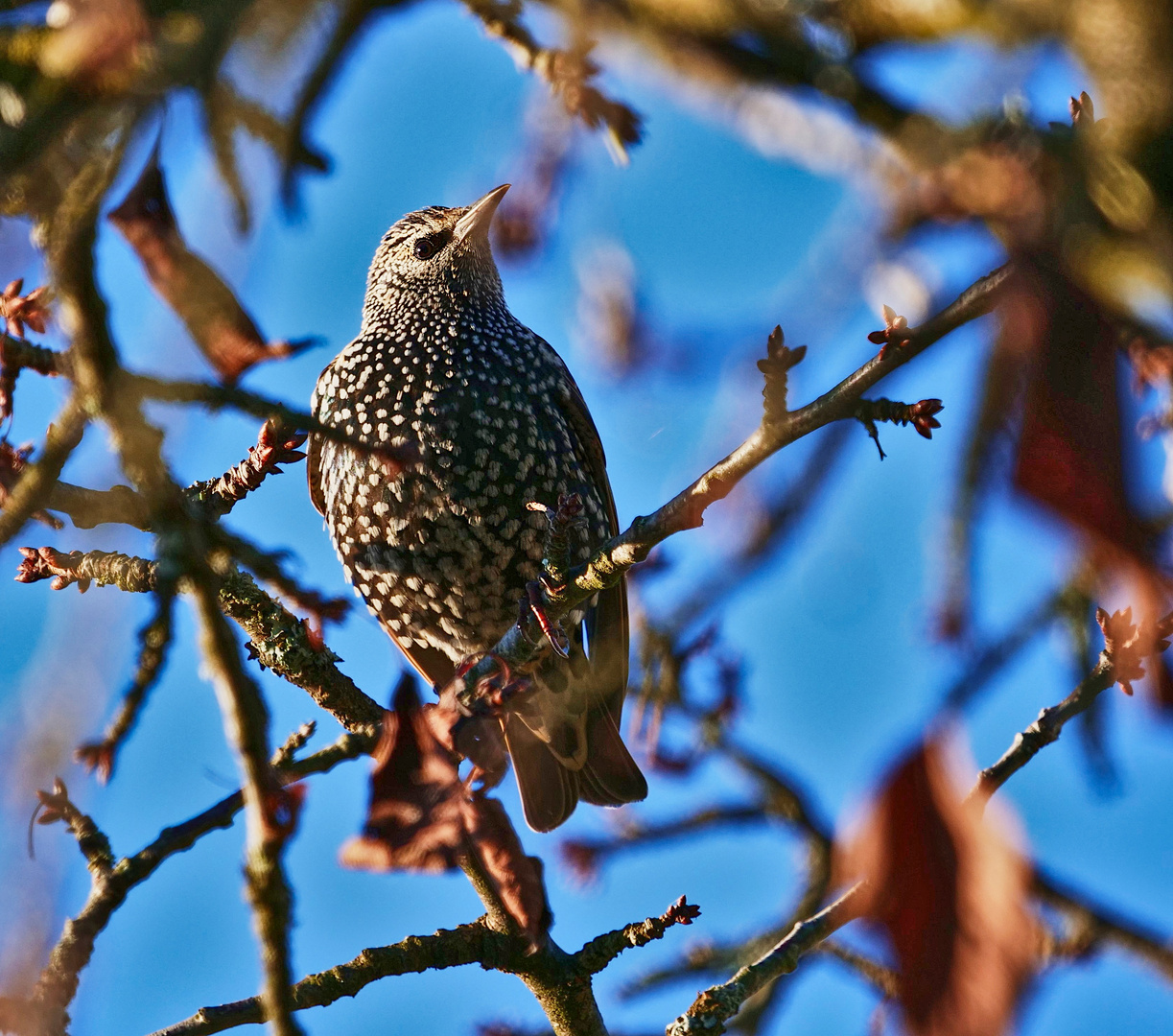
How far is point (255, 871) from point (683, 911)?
1.78m

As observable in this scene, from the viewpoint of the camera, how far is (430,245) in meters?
5.59

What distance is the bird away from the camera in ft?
15.3

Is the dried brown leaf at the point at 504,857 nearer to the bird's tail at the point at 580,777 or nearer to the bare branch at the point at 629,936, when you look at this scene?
the bare branch at the point at 629,936

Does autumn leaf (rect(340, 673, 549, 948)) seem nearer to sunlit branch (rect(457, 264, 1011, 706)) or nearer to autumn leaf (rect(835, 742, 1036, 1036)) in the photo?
sunlit branch (rect(457, 264, 1011, 706))

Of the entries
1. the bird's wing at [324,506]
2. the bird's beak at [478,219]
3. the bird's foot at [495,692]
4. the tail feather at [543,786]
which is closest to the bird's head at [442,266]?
the bird's beak at [478,219]

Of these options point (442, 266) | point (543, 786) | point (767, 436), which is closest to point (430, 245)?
point (442, 266)

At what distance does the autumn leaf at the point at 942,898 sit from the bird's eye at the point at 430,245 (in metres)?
4.80

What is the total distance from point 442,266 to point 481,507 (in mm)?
1400

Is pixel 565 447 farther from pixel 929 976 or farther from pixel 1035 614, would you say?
pixel 929 976

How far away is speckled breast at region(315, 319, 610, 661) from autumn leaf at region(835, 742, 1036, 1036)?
11.6ft

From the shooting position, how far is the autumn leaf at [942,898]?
100cm

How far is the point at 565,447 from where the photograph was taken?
16.1ft

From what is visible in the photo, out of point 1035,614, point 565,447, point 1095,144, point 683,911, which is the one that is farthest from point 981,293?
point 565,447

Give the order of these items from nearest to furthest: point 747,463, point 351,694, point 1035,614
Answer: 1. point 747,463
2. point 1035,614
3. point 351,694
